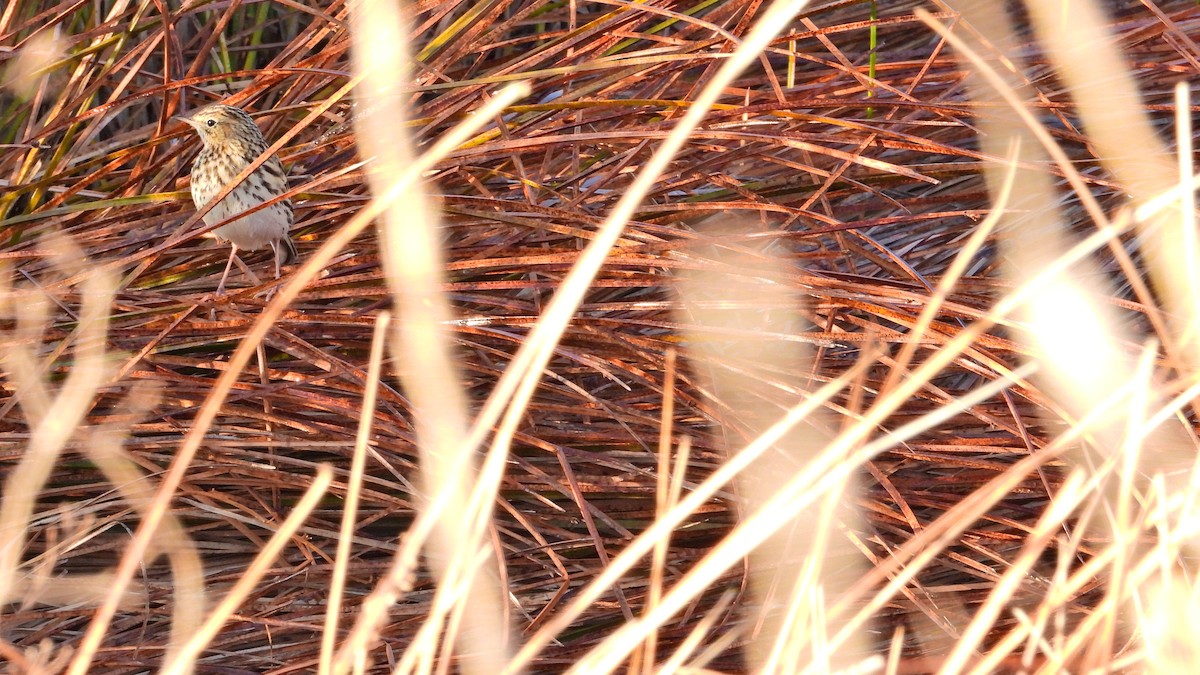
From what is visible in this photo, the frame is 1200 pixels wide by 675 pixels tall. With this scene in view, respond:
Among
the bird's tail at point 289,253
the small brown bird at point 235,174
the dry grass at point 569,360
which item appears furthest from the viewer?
the bird's tail at point 289,253

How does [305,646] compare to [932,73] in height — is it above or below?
below

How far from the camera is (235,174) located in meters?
2.54

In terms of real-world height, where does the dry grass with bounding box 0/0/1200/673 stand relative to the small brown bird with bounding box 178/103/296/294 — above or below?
below

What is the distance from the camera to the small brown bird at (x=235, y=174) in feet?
7.98

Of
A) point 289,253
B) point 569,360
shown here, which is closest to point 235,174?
point 289,253

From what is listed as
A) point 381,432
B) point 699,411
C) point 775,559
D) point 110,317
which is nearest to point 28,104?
point 110,317

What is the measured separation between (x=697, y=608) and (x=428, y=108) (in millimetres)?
1109

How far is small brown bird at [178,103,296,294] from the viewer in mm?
2434

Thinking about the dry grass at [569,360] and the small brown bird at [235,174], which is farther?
the small brown bird at [235,174]

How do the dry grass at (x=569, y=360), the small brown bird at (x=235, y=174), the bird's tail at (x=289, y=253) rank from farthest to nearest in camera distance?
the bird's tail at (x=289, y=253)
the small brown bird at (x=235, y=174)
the dry grass at (x=569, y=360)

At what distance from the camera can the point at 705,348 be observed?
7.27 ft

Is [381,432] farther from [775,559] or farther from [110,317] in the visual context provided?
[775,559]

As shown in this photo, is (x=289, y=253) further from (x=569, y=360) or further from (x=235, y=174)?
A: (x=569, y=360)

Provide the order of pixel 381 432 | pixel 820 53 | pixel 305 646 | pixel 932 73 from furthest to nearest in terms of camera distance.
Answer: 1. pixel 820 53
2. pixel 932 73
3. pixel 381 432
4. pixel 305 646
